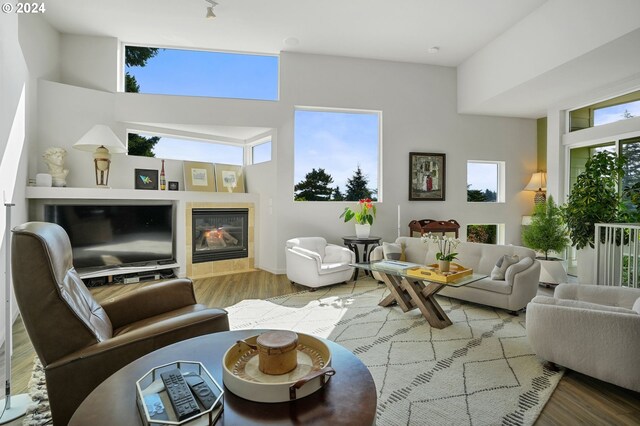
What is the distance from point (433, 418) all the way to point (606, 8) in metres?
4.62

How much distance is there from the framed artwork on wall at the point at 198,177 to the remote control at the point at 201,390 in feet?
15.6

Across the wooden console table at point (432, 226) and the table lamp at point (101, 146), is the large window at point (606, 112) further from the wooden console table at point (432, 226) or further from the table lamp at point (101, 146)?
the table lamp at point (101, 146)

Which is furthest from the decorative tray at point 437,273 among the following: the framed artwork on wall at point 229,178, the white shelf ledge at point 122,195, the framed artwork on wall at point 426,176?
the framed artwork on wall at point 229,178

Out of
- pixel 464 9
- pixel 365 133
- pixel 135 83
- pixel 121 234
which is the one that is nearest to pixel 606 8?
pixel 464 9

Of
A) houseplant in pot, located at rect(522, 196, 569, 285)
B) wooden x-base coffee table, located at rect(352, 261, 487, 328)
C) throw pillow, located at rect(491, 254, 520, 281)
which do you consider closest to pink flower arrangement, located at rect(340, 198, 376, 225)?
wooden x-base coffee table, located at rect(352, 261, 487, 328)

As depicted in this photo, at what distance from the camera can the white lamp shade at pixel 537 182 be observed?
6.73 meters

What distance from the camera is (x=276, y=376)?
1163 mm

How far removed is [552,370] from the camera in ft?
7.86

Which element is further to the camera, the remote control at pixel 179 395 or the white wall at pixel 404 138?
the white wall at pixel 404 138

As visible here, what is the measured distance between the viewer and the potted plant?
451 cm

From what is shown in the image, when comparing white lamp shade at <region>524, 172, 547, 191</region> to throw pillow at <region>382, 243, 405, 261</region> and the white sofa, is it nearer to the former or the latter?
the white sofa

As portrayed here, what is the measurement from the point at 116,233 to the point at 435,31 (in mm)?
5656

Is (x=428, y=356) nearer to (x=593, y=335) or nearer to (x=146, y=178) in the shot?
(x=593, y=335)

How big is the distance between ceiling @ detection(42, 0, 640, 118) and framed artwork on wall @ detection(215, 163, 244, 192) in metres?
1.99
